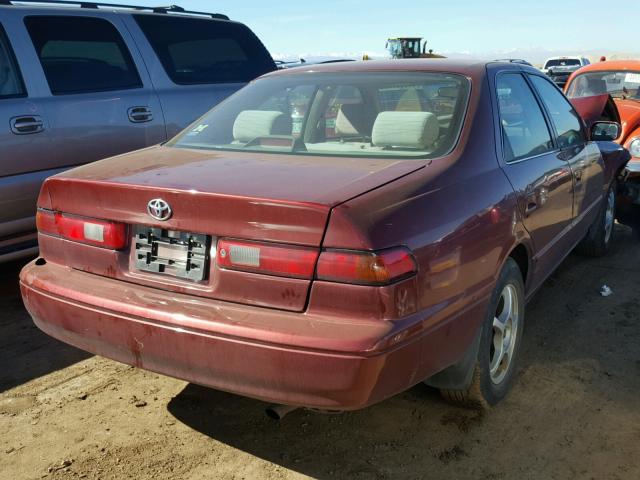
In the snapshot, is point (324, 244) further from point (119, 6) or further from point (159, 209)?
point (119, 6)

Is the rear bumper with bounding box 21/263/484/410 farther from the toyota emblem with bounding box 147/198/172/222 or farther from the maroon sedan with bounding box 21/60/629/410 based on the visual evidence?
the toyota emblem with bounding box 147/198/172/222

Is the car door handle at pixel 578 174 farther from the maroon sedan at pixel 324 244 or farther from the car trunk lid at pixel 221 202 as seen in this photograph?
the car trunk lid at pixel 221 202

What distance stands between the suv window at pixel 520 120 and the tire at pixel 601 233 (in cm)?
173

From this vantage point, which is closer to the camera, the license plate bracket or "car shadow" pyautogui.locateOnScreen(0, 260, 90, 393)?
the license plate bracket

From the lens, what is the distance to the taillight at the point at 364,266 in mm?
2141

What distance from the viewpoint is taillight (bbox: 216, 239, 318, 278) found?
2.21m

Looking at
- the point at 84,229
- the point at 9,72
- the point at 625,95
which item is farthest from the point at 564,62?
the point at 84,229

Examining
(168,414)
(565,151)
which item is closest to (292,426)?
(168,414)

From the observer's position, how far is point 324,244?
2.18 metres

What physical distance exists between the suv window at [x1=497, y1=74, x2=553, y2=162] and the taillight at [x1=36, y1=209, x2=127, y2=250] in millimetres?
1775

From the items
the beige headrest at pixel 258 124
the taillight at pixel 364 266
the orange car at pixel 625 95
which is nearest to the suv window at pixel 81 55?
the beige headrest at pixel 258 124

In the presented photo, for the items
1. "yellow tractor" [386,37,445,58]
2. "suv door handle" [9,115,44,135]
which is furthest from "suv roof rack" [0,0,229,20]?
"yellow tractor" [386,37,445,58]

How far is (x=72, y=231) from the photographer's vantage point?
2740 millimetres

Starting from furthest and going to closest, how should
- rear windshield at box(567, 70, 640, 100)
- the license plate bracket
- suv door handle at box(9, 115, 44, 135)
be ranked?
rear windshield at box(567, 70, 640, 100) → suv door handle at box(9, 115, 44, 135) → the license plate bracket
